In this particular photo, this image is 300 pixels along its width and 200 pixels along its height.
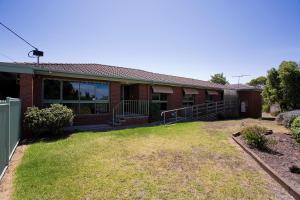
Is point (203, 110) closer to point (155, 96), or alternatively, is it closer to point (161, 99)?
point (161, 99)

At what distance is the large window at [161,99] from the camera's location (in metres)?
18.0

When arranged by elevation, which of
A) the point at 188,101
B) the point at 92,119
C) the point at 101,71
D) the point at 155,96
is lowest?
the point at 92,119

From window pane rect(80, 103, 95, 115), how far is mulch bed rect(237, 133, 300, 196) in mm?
8863

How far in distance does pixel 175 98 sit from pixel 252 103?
10667 mm

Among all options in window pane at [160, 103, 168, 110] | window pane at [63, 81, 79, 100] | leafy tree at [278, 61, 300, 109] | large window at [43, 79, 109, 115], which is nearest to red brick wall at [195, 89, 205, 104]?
window pane at [160, 103, 168, 110]

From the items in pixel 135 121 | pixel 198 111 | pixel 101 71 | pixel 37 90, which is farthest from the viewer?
pixel 198 111

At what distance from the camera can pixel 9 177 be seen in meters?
5.48

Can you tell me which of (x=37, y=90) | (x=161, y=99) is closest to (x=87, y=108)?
(x=37, y=90)

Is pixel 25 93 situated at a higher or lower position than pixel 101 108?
higher

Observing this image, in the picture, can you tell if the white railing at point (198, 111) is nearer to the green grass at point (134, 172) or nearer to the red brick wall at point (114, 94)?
Result: the red brick wall at point (114, 94)

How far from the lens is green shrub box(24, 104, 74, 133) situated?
958 centimetres

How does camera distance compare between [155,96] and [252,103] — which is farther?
[252,103]

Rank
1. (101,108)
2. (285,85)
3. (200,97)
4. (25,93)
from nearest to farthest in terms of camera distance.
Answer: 1. (25,93)
2. (101,108)
3. (285,85)
4. (200,97)

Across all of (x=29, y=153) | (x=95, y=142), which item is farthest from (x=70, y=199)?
(x=95, y=142)
